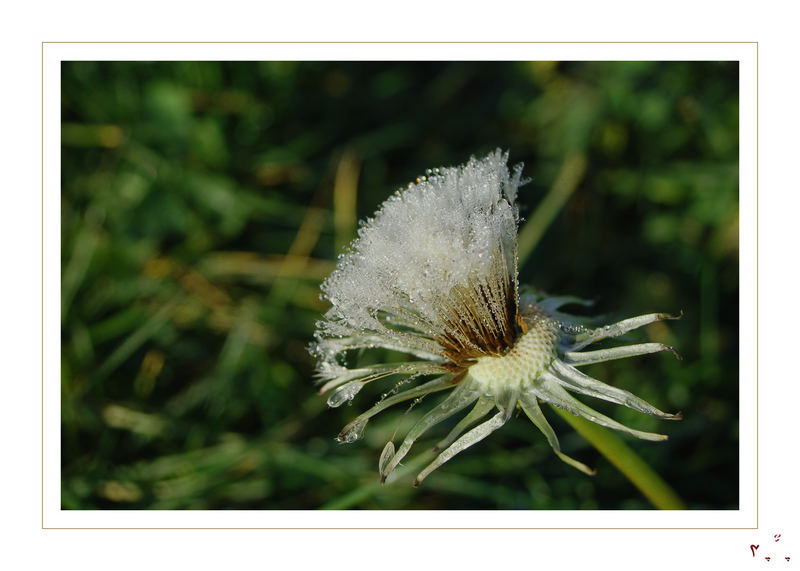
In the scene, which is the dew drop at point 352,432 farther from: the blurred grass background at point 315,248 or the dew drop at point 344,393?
the blurred grass background at point 315,248

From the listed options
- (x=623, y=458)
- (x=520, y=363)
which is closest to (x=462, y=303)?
(x=520, y=363)

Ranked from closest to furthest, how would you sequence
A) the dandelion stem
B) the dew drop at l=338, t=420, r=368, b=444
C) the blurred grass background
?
the dew drop at l=338, t=420, r=368, b=444 < the dandelion stem < the blurred grass background

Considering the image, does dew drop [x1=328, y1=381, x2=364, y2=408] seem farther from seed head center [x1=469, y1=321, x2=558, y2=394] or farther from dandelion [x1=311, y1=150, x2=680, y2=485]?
seed head center [x1=469, y1=321, x2=558, y2=394]

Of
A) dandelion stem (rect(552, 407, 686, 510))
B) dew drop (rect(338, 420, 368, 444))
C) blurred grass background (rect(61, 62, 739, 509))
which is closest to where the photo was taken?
dew drop (rect(338, 420, 368, 444))

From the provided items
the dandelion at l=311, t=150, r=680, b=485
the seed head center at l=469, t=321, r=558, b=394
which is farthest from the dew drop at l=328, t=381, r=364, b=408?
the seed head center at l=469, t=321, r=558, b=394

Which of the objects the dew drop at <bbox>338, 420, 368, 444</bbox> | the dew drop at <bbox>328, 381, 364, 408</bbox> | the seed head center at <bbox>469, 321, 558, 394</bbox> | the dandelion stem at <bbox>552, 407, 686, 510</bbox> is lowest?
the dandelion stem at <bbox>552, 407, 686, 510</bbox>

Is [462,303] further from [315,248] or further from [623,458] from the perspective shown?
[315,248]

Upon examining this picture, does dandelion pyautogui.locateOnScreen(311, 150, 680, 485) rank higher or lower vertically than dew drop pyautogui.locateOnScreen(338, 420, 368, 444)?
higher
